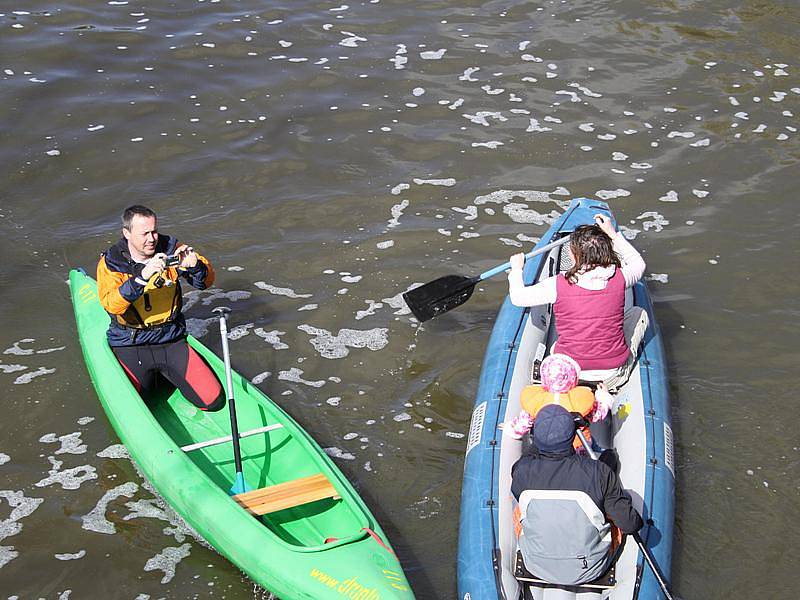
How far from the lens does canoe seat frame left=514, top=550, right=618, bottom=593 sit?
15.4 ft

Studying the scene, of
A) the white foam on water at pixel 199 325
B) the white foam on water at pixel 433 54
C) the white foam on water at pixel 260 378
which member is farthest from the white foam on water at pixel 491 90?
the white foam on water at pixel 260 378

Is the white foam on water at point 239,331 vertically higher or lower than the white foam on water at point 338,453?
higher

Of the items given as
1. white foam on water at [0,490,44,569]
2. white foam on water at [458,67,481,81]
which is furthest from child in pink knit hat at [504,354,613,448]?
white foam on water at [458,67,481,81]

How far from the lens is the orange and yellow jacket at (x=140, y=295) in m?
6.00

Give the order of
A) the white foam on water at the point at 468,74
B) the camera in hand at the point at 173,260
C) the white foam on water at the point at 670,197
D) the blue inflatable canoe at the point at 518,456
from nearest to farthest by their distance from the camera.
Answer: the blue inflatable canoe at the point at 518,456 → the camera in hand at the point at 173,260 → the white foam on water at the point at 670,197 → the white foam on water at the point at 468,74

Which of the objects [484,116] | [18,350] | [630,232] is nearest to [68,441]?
[18,350]

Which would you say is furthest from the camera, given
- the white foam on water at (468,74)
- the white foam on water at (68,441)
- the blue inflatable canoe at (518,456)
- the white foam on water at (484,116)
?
the white foam on water at (468,74)

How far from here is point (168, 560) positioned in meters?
5.58

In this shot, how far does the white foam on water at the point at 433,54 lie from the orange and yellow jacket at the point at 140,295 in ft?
21.6

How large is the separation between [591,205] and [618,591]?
3.95 meters

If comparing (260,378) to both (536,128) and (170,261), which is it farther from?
(536,128)

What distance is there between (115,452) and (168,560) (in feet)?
3.78

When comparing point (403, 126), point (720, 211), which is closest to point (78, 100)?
point (403, 126)

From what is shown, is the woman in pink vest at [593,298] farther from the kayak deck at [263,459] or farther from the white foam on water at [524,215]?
the white foam on water at [524,215]
